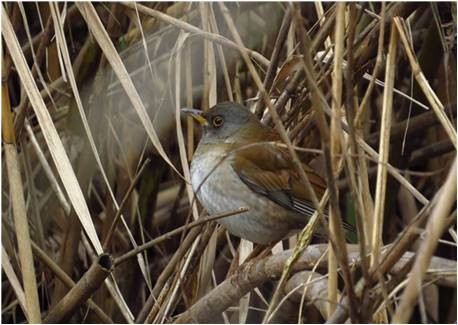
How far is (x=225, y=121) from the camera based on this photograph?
2.87 meters

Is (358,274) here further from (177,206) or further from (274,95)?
(177,206)

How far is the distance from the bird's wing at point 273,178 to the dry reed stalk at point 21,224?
2.48 ft

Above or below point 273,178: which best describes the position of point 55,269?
below

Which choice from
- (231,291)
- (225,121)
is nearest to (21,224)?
(231,291)

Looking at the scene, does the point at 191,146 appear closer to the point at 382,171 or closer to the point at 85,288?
the point at 85,288

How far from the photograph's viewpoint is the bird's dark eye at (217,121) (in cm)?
288

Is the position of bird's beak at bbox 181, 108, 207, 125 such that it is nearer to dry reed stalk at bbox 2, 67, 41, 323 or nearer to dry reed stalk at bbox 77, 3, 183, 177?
dry reed stalk at bbox 77, 3, 183, 177

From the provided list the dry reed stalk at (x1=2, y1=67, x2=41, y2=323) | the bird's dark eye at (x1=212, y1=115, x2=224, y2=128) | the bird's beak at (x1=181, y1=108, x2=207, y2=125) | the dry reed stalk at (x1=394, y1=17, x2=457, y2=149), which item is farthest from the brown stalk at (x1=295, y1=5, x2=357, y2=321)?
the bird's dark eye at (x1=212, y1=115, x2=224, y2=128)

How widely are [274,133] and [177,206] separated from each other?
836 mm

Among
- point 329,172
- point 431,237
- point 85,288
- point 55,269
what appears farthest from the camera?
point 55,269

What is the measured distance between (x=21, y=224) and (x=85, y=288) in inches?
9.5

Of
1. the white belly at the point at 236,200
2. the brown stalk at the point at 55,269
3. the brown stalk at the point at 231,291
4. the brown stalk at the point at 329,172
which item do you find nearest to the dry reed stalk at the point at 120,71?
the brown stalk at the point at 231,291

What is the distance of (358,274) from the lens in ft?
7.39

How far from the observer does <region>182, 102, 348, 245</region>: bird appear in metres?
2.73
